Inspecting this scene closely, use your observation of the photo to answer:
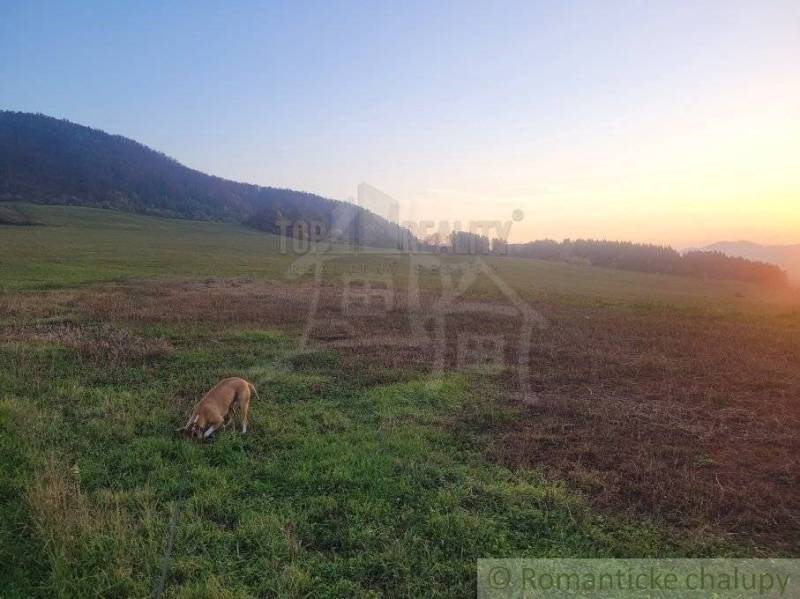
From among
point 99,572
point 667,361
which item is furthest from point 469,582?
point 667,361

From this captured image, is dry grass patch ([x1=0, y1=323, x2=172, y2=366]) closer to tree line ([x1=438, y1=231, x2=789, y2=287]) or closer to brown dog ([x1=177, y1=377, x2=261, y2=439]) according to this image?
brown dog ([x1=177, y1=377, x2=261, y2=439])

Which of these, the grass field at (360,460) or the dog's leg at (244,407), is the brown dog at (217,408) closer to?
the dog's leg at (244,407)

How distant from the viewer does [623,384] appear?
13.9 meters

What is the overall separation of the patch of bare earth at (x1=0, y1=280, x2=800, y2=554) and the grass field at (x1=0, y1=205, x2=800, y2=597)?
0.22 ft

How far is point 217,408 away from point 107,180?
17736 cm

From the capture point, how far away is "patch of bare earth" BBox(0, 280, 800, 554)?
7332mm

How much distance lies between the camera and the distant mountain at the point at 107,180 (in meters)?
135

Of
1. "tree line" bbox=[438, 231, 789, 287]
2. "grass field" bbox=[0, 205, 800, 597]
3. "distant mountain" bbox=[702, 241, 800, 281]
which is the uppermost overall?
"distant mountain" bbox=[702, 241, 800, 281]

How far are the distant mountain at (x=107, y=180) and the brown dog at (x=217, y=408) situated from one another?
97944mm

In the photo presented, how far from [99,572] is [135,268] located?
41.8 meters

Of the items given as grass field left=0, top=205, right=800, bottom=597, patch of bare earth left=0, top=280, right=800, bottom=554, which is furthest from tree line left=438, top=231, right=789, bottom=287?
grass field left=0, top=205, right=800, bottom=597

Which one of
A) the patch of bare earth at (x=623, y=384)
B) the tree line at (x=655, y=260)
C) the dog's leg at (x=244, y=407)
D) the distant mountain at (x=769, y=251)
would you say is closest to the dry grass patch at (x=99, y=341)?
the patch of bare earth at (x=623, y=384)

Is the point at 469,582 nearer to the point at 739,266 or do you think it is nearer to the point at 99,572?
the point at 99,572

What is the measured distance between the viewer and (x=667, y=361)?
1659 centimetres
